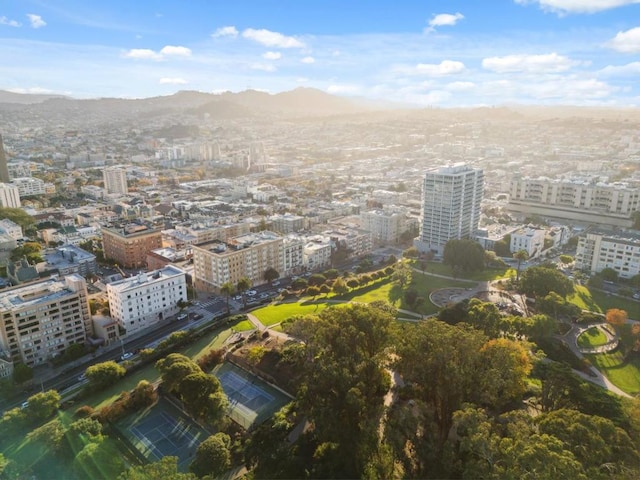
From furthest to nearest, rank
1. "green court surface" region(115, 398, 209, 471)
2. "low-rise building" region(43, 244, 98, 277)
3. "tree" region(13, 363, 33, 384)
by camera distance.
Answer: "low-rise building" region(43, 244, 98, 277)
"tree" region(13, 363, 33, 384)
"green court surface" region(115, 398, 209, 471)

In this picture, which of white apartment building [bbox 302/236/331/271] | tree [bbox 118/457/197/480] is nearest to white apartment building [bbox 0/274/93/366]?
tree [bbox 118/457/197/480]

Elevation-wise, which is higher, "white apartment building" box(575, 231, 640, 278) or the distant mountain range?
the distant mountain range

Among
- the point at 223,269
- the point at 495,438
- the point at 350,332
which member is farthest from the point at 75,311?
the point at 495,438

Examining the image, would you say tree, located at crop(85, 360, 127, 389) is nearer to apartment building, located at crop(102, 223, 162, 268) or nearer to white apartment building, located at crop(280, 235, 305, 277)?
white apartment building, located at crop(280, 235, 305, 277)

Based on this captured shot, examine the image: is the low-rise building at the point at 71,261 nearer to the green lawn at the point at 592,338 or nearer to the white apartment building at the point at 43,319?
the white apartment building at the point at 43,319

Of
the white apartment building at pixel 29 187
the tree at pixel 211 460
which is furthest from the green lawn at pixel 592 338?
the white apartment building at pixel 29 187

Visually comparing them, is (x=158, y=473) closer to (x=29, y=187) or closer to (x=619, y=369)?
(x=619, y=369)

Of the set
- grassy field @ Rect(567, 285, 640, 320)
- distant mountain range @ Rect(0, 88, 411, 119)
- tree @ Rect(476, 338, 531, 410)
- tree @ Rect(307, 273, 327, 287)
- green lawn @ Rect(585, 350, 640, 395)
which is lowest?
green lawn @ Rect(585, 350, 640, 395)

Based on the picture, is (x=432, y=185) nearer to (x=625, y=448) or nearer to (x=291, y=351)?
(x=291, y=351)
